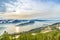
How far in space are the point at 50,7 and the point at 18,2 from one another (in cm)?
73

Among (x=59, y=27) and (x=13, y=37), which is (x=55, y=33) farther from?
(x=13, y=37)

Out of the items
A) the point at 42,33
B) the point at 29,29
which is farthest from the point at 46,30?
the point at 29,29

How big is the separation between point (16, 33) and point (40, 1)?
891 millimetres

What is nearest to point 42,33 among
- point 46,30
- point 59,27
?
point 46,30

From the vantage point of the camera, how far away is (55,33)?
351 centimetres

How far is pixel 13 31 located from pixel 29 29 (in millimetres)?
357

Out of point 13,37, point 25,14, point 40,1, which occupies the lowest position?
point 13,37

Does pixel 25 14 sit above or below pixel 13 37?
above

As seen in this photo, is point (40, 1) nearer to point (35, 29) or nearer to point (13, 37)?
point (35, 29)

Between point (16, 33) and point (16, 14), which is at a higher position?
point (16, 14)

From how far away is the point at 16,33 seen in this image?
350 cm

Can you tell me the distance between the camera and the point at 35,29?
3549 millimetres

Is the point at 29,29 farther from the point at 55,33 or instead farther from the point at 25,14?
the point at 55,33

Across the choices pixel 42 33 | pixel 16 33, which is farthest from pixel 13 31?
pixel 42 33
